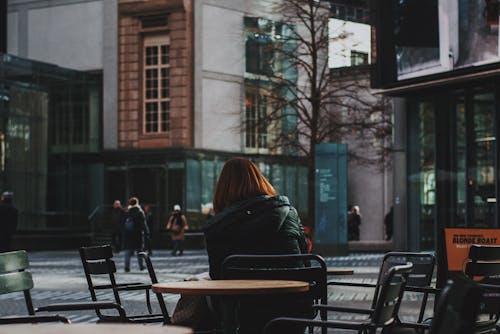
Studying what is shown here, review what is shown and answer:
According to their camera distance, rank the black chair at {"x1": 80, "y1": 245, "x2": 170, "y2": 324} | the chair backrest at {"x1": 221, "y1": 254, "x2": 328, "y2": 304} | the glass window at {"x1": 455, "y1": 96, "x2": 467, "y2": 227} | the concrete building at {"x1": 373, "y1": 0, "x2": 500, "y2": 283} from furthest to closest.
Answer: the glass window at {"x1": 455, "y1": 96, "x2": 467, "y2": 227}, the concrete building at {"x1": 373, "y1": 0, "x2": 500, "y2": 283}, the black chair at {"x1": 80, "y1": 245, "x2": 170, "y2": 324}, the chair backrest at {"x1": 221, "y1": 254, "x2": 328, "y2": 304}

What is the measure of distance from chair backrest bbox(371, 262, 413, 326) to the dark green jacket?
1.74 meters

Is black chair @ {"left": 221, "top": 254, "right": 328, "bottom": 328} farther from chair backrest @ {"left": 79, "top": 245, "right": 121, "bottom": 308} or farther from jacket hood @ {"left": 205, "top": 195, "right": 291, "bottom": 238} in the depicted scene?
chair backrest @ {"left": 79, "top": 245, "right": 121, "bottom": 308}

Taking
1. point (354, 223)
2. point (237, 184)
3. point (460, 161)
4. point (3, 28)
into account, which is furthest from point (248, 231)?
point (354, 223)

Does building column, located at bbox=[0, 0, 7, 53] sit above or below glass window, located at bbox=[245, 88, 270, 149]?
above

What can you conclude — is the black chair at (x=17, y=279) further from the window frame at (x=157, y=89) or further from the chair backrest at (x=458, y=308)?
the window frame at (x=157, y=89)

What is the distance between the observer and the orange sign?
1022 centimetres

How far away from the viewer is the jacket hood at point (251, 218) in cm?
702

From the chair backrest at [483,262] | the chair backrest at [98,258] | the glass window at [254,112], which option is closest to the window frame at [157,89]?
the glass window at [254,112]

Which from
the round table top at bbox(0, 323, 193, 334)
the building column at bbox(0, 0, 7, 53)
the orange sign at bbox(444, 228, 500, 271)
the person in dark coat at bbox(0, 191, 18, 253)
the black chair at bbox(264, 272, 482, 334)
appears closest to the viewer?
the black chair at bbox(264, 272, 482, 334)

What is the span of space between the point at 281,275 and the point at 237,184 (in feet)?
2.13

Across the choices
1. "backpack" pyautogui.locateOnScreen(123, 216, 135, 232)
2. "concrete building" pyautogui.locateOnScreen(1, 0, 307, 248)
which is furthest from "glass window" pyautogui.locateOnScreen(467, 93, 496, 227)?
"concrete building" pyautogui.locateOnScreen(1, 0, 307, 248)

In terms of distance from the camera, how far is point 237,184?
708cm

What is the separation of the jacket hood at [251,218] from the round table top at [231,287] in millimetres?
621

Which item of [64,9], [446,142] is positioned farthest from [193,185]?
[446,142]
